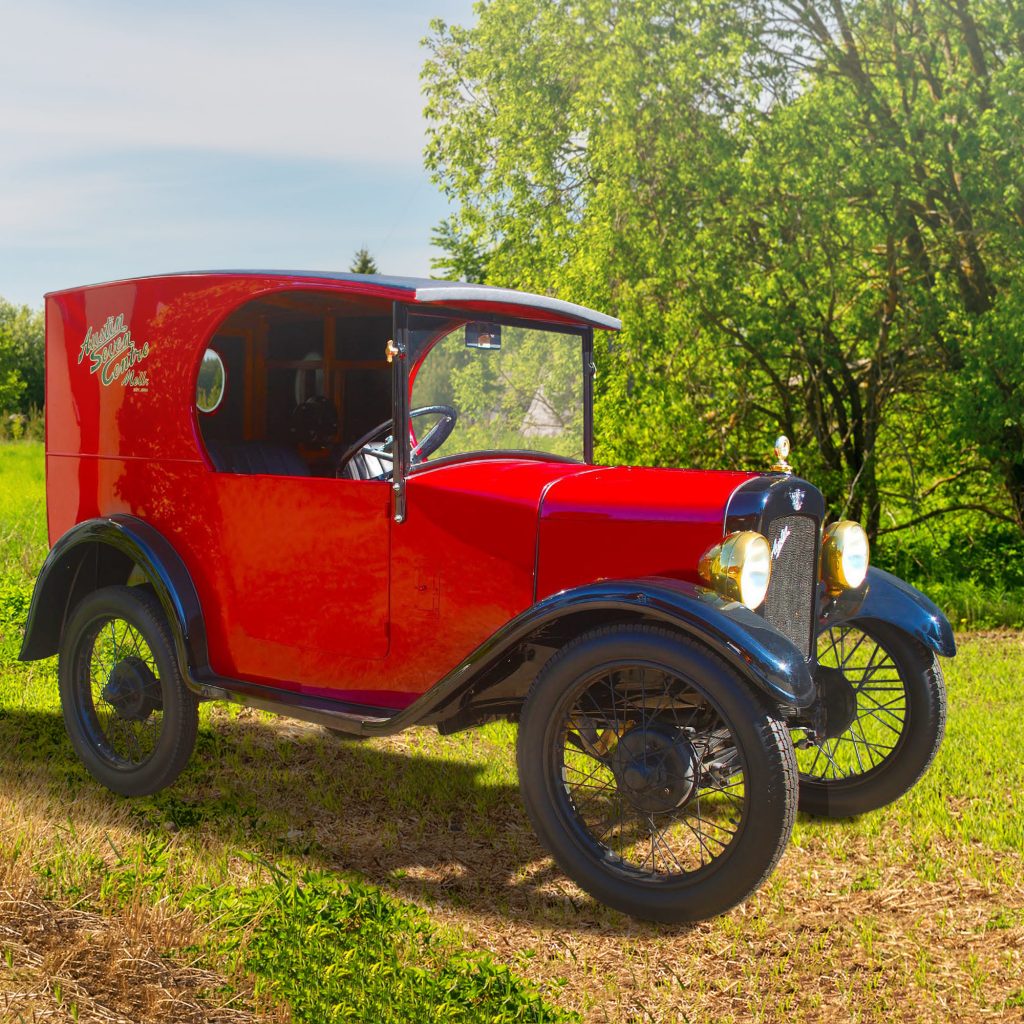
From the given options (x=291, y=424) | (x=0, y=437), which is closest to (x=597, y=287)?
(x=291, y=424)

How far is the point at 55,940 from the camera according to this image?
11.3ft

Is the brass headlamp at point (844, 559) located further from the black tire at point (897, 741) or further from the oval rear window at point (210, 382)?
the oval rear window at point (210, 382)

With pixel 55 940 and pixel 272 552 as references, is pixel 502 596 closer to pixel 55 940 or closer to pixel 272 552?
pixel 272 552

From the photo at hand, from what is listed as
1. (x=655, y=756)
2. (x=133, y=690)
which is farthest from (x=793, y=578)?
(x=133, y=690)

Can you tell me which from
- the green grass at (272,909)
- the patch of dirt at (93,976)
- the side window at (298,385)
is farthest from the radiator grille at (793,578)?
the patch of dirt at (93,976)

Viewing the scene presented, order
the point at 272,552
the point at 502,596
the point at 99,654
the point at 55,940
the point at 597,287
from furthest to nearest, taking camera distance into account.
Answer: the point at 597,287, the point at 99,654, the point at 272,552, the point at 502,596, the point at 55,940

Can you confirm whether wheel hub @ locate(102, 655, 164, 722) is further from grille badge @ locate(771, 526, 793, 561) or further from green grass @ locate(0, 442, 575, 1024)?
grille badge @ locate(771, 526, 793, 561)

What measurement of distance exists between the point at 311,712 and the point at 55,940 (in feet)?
3.96

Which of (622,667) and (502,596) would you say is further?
(502,596)

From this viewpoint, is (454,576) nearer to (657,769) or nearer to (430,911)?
(657,769)

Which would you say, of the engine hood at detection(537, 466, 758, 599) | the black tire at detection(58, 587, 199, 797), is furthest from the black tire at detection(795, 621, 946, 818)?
the black tire at detection(58, 587, 199, 797)

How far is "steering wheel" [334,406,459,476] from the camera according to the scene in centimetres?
441

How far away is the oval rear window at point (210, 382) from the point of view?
4.92 meters

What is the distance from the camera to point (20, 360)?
48.1 m
